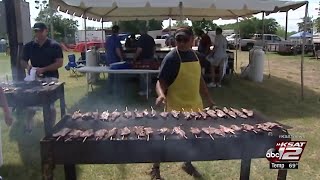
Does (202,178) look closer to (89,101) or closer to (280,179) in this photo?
(280,179)

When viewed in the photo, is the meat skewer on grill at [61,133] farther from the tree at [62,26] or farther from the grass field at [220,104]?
the tree at [62,26]

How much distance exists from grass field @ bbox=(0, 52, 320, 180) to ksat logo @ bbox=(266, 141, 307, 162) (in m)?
1.71

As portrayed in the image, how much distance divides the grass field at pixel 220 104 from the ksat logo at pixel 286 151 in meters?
1.71

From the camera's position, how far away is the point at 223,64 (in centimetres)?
1085

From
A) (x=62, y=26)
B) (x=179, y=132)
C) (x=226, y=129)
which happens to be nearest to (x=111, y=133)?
(x=179, y=132)

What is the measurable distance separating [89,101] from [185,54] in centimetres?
543

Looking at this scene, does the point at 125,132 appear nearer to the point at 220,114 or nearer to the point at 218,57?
the point at 220,114

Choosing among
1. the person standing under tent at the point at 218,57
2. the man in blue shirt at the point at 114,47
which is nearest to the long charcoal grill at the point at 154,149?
the man in blue shirt at the point at 114,47

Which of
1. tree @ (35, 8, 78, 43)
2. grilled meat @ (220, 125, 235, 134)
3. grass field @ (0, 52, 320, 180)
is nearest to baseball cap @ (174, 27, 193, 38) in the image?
grilled meat @ (220, 125, 235, 134)

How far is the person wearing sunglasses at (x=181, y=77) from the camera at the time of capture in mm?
3701

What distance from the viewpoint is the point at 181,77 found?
12.3ft

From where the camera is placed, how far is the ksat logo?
264 cm

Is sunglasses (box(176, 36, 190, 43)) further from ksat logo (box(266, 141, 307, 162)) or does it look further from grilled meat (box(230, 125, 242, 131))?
ksat logo (box(266, 141, 307, 162))

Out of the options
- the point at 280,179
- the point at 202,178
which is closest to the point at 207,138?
the point at 280,179
